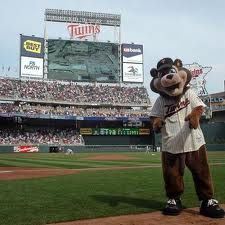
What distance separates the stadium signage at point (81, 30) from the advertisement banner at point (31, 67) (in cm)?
617

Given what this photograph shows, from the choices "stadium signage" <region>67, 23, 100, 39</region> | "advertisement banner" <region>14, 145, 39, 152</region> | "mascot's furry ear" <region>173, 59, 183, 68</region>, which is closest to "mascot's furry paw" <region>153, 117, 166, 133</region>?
"mascot's furry ear" <region>173, 59, 183, 68</region>

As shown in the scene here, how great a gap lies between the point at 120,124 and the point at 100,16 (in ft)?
51.3

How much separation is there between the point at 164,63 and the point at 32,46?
164 feet

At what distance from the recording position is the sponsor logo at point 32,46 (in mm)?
54478

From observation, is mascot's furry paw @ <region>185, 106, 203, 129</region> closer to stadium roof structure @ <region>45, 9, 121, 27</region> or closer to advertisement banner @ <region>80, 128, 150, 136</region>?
advertisement banner @ <region>80, 128, 150, 136</region>

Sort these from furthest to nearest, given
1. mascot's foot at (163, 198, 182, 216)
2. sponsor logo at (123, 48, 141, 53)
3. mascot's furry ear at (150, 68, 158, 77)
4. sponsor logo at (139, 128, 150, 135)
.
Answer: sponsor logo at (123, 48, 141, 53) < sponsor logo at (139, 128, 150, 135) < mascot's furry ear at (150, 68, 158, 77) < mascot's foot at (163, 198, 182, 216)

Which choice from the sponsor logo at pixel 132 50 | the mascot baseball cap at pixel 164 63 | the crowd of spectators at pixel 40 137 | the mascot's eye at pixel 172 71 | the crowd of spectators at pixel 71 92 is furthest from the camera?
the sponsor logo at pixel 132 50

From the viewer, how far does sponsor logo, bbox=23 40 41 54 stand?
2145 inches

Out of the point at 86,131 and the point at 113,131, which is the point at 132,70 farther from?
the point at 86,131

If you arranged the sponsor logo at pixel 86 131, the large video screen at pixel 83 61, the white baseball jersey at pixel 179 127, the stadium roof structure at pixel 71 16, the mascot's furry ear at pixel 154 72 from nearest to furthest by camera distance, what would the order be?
the white baseball jersey at pixel 179 127
the mascot's furry ear at pixel 154 72
the large video screen at pixel 83 61
the sponsor logo at pixel 86 131
the stadium roof structure at pixel 71 16

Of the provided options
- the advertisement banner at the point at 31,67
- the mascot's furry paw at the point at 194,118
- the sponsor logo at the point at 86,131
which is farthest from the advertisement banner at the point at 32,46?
the mascot's furry paw at the point at 194,118

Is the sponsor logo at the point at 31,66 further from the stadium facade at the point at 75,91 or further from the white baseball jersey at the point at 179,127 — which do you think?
the white baseball jersey at the point at 179,127

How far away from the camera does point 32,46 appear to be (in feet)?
180

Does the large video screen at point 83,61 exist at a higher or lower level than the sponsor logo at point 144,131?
higher
